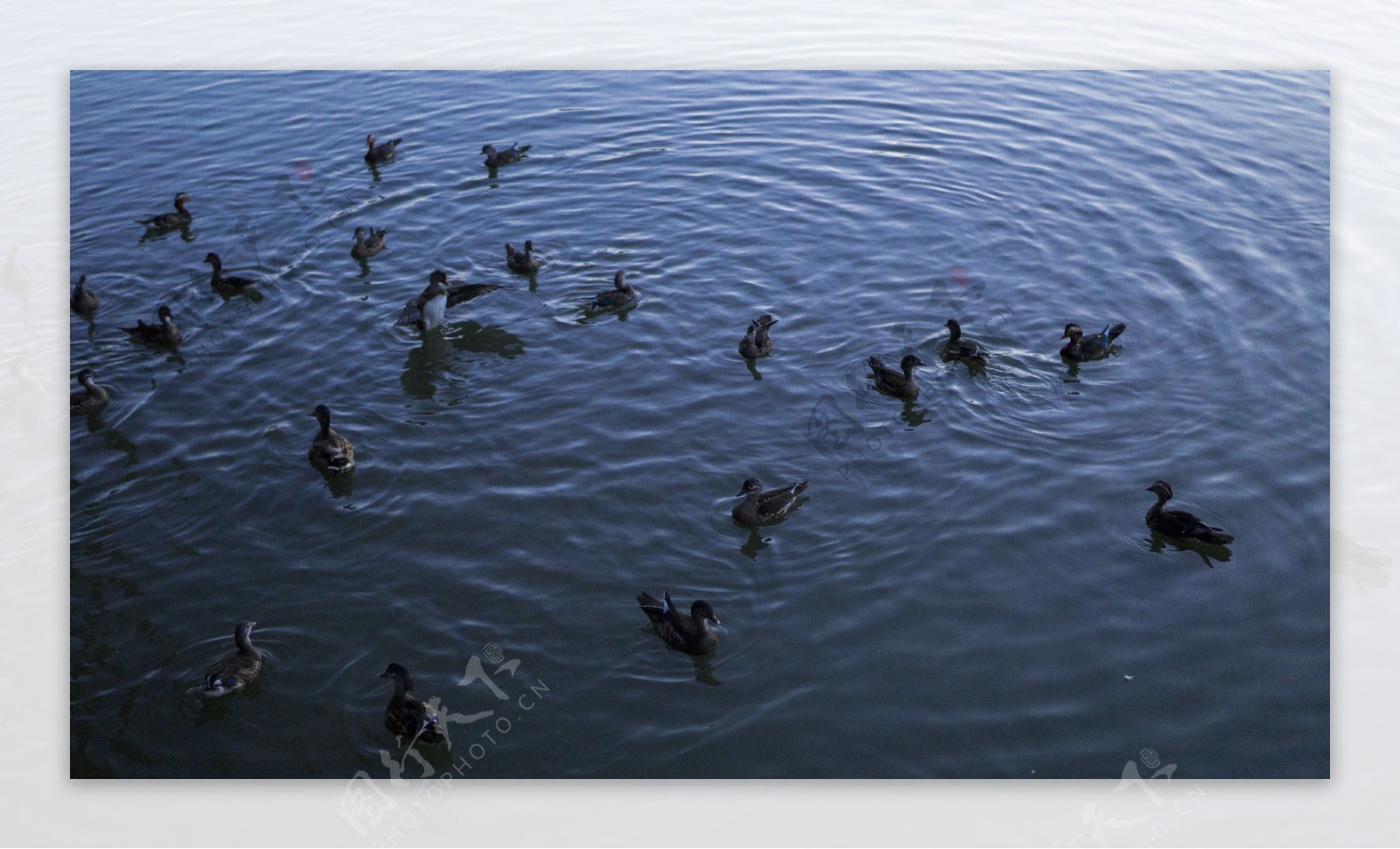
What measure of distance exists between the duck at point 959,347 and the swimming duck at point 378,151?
602 centimetres

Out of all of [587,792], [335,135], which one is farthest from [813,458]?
[335,135]

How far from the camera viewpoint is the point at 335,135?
12.5 metres

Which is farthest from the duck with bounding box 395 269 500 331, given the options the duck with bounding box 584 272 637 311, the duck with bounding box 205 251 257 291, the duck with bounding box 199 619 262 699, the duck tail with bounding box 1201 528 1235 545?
the duck tail with bounding box 1201 528 1235 545

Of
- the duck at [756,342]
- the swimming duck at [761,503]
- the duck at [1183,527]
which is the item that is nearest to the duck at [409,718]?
the swimming duck at [761,503]

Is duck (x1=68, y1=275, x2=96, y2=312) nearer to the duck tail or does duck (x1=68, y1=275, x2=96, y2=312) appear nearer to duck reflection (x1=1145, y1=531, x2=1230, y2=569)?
duck reflection (x1=1145, y1=531, x2=1230, y2=569)

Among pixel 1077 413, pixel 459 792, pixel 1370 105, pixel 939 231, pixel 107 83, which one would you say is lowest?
pixel 459 792

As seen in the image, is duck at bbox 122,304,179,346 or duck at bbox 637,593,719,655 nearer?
duck at bbox 637,593,719,655

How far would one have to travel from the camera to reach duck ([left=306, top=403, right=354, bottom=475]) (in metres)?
8.70

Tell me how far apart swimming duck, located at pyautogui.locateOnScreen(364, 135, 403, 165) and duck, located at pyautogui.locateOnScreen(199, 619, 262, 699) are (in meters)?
6.48

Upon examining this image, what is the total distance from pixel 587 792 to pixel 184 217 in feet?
24.5

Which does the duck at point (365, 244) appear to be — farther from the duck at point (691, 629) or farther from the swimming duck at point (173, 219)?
the duck at point (691, 629)

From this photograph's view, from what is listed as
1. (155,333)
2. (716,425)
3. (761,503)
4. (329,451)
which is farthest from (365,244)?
(761,503)

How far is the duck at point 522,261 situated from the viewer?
36.5 feet

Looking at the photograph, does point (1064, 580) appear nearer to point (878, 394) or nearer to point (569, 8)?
point (878, 394)
